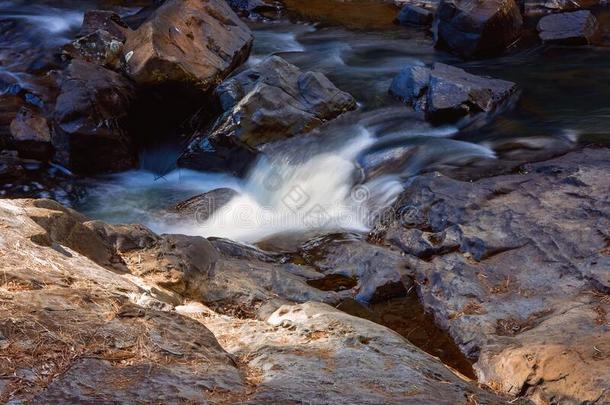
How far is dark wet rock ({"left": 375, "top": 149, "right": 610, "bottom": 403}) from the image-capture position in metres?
5.11

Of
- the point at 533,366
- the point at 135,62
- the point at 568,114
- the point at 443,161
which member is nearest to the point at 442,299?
the point at 533,366

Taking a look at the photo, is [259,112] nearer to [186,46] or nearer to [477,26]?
[186,46]

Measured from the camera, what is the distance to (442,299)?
650 centimetres

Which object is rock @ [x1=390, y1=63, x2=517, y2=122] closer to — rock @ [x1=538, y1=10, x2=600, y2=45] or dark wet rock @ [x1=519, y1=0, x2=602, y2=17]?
rock @ [x1=538, y1=10, x2=600, y2=45]

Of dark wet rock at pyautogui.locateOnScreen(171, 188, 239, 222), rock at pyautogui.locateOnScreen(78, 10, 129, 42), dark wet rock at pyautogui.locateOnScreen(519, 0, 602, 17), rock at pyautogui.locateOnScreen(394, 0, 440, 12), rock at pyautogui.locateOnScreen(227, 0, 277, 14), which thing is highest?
rock at pyautogui.locateOnScreen(78, 10, 129, 42)

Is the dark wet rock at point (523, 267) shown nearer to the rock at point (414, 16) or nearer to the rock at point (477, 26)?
the rock at point (477, 26)

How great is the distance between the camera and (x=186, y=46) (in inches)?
443

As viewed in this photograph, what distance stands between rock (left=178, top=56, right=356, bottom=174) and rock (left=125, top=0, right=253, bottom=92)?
0.61 metres

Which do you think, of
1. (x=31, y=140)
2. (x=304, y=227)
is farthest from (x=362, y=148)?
(x=31, y=140)

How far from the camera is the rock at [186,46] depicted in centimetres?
1079

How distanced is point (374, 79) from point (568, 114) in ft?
12.5

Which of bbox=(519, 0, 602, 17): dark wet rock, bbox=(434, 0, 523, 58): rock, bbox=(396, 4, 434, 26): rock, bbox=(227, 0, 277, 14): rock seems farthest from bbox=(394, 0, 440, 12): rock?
bbox=(434, 0, 523, 58): rock

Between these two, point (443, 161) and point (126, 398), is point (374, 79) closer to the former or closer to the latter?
point (443, 161)

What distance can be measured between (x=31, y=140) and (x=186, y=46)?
3019 mm
